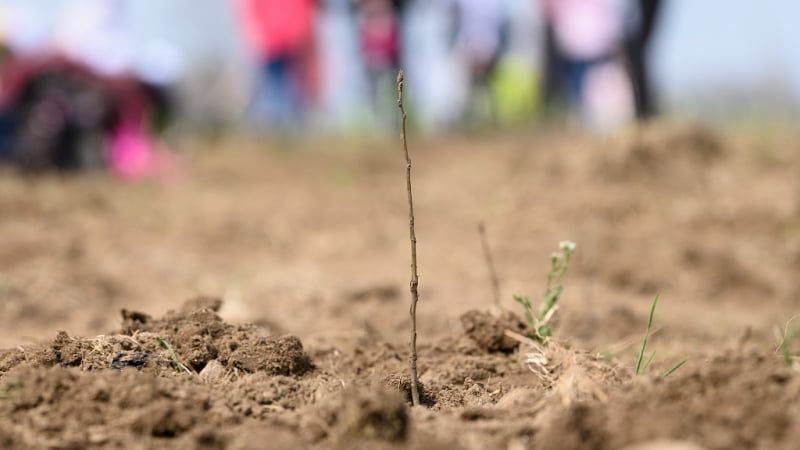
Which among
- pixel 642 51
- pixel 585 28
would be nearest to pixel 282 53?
pixel 585 28

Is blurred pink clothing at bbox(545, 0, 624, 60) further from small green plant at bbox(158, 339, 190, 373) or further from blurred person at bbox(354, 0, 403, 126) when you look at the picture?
small green plant at bbox(158, 339, 190, 373)

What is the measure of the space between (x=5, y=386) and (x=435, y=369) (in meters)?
0.89

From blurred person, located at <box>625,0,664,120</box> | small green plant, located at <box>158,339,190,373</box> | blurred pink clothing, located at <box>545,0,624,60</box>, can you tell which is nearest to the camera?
small green plant, located at <box>158,339,190,373</box>

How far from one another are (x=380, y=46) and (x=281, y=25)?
1.32 metres

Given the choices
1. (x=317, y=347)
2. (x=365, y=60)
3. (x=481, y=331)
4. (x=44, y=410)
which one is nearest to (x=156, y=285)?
(x=317, y=347)

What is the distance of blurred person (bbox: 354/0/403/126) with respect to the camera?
945cm

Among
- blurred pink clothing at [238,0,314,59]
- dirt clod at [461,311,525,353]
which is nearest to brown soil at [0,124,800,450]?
dirt clod at [461,311,525,353]

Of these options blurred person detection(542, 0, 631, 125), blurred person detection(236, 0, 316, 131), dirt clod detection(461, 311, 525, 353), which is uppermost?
blurred person detection(236, 0, 316, 131)

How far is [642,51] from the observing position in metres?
6.30

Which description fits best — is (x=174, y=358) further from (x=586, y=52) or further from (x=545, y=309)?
(x=586, y=52)

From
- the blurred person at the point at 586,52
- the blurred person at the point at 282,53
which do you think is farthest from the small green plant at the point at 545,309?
the blurred person at the point at 282,53

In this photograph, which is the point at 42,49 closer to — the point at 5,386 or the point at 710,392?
the point at 5,386

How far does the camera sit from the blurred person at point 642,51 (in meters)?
6.20

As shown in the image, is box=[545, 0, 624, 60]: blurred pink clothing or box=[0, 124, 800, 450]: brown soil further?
box=[545, 0, 624, 60]: blurred pink clothing
